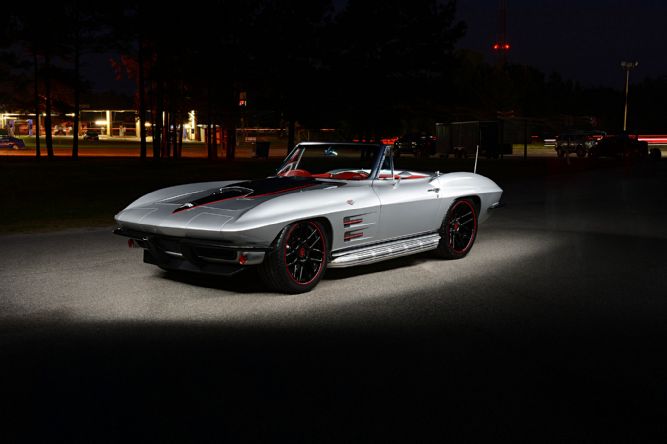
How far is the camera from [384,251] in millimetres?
7238

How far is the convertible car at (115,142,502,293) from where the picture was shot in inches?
243

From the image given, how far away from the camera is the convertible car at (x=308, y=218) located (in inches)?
243

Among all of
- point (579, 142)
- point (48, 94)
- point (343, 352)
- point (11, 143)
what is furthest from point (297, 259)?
point (11, 143)

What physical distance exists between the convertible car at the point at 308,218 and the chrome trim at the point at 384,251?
0.01 m

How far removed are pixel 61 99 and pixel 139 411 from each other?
4745 cm

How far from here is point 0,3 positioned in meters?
39.8

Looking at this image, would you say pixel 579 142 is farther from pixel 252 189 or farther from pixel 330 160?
pixel 252 189

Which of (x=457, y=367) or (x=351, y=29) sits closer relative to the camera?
(x=457, y=367)

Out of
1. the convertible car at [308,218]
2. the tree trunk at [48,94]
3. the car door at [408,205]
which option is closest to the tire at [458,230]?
the convertible car at [308,218]

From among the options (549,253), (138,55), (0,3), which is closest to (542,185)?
(549,253)

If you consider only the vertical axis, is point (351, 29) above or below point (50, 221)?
above

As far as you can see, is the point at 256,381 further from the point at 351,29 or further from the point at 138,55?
the point at 351,29

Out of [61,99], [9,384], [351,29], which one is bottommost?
[9,384]

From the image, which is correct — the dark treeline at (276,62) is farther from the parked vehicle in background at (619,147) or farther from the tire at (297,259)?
the tire at (297,259)
